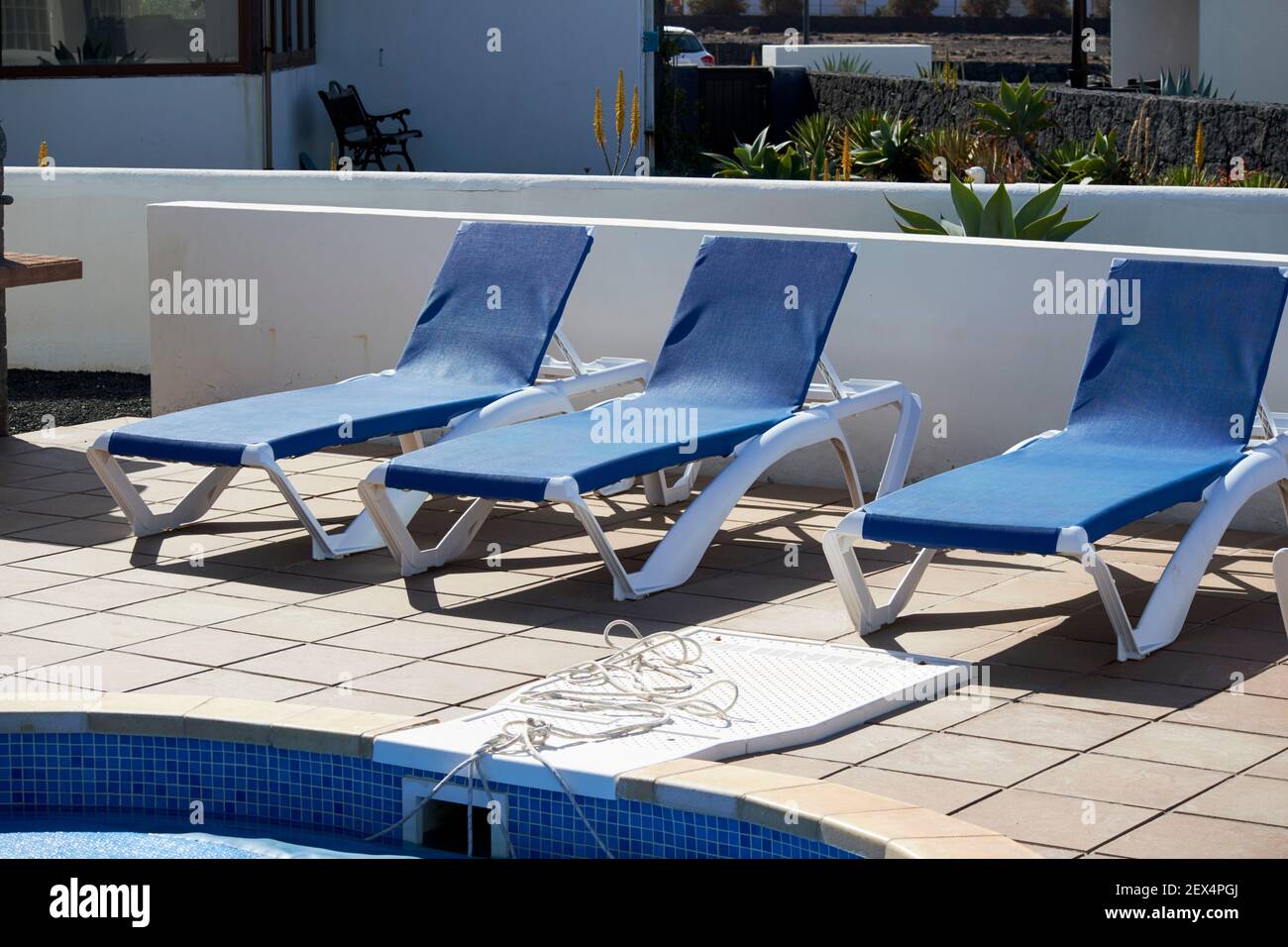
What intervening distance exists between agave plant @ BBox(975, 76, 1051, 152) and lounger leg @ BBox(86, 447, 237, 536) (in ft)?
30.3

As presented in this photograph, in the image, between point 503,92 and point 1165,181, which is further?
point 503,92

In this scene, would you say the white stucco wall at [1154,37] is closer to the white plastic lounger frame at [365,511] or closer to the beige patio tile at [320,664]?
the white plastic lounger frame at [365,511]

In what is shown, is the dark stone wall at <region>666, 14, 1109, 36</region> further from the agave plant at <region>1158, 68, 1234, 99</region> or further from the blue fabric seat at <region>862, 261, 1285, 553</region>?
the blue fabric seat at <region>862, 261, 1285, 553</region>

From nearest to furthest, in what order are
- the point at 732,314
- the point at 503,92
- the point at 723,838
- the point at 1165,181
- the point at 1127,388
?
the point at 723,838
the point at 1127,388
the point at 732,314
the point at 1165,181
the point at 503,92

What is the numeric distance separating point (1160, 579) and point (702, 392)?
2029mm

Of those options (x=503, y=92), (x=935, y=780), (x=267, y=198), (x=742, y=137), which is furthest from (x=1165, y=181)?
(x=742, y=137)

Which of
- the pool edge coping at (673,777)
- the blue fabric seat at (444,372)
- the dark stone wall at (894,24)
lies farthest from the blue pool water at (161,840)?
the dark stone wall at (894,24)

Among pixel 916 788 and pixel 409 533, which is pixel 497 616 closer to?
pixel 409 533

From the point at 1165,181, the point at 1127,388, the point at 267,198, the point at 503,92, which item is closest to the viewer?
the point at 1127,388

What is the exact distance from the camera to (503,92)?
17219 millimetres

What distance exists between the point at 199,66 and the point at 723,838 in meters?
12.8

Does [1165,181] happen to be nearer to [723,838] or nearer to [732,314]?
[732,314]

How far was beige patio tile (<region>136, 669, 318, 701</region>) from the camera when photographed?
193 inches

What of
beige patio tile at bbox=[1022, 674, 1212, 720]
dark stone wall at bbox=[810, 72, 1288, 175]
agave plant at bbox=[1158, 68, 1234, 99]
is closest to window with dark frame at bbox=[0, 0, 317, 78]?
dark stone wall at bbox=[810, 72, 1288, 175]
